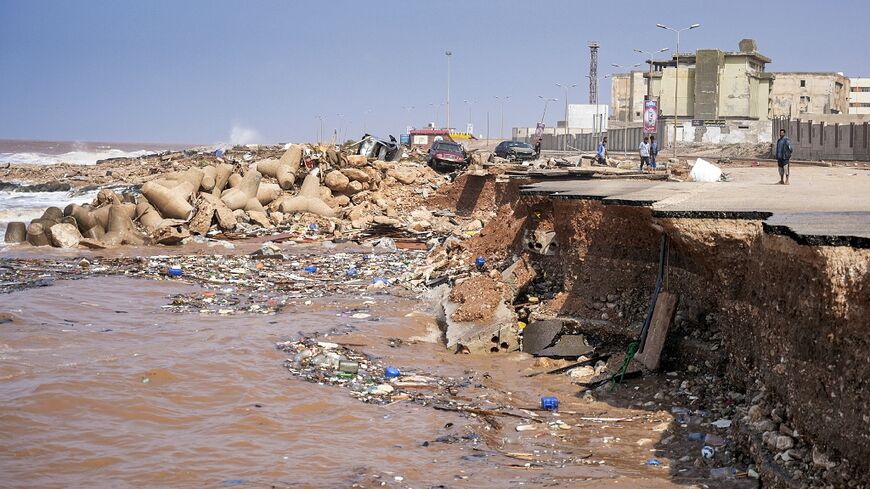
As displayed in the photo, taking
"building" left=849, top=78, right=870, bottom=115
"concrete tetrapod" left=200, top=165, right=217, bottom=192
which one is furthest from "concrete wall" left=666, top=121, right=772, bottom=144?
"building" left=849, top=78, right=870, bottom=115

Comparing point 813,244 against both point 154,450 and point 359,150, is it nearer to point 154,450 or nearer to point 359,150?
point 154,450

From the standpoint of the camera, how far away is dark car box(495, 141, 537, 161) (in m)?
38.4

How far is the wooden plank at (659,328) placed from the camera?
31.6 ft

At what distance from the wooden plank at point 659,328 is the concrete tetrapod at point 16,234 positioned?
18279mm

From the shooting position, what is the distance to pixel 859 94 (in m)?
100

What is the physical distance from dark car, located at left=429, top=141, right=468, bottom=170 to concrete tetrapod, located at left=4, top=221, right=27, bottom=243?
16844 millimetres

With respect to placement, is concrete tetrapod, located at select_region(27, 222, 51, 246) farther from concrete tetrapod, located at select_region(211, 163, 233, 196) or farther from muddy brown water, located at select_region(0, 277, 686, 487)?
muddy brown water, located at select_region(0, 277, 686, 487)

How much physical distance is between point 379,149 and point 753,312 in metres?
31.2

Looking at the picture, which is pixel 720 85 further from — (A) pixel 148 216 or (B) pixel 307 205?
(A) pixel 148 216

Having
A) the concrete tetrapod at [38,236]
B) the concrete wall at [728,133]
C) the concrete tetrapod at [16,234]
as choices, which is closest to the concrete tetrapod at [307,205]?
the concrete tetrapod at [38,236]

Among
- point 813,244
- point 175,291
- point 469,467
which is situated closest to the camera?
point 813,244

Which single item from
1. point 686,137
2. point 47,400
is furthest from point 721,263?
point 686,137

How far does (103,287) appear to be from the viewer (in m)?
16.3

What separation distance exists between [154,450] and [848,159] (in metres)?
39.0
